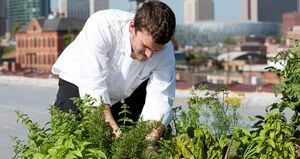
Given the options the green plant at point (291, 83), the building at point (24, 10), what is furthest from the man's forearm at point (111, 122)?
the building at point (24, 10)

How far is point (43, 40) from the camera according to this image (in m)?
49.8

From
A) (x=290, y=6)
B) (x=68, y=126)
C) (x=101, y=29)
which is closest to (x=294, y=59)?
(x=101, y=29)

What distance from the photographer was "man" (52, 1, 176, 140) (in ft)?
5.05

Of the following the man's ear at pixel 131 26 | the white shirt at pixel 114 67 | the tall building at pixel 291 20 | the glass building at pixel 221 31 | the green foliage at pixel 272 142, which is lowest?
the green foliage at pixel 272 142

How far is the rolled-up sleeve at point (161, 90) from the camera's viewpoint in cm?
176

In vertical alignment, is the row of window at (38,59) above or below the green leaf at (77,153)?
below

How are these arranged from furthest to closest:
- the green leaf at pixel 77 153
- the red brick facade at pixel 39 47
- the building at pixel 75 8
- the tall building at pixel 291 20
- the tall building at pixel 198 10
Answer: the tall building at pixel 198 10, the tall building at pixel 291 20, the building at pixel 75 8, the red brick facade at pixel 39 47, the green leaf at pixel 77 153

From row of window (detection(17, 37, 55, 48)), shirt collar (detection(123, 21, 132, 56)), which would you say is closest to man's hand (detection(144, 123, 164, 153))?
shirt collar (detection(123, 21, 132, 56))

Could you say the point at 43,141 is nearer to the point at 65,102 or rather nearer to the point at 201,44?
the point at 65,102

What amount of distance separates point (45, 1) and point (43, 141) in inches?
4435

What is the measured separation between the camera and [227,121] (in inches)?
76.1

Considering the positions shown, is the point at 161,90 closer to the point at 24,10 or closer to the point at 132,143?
the point at 132,143

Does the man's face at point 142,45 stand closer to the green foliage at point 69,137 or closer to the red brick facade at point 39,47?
the green foliage at point 69,137

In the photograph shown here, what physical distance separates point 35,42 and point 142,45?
5016cm
